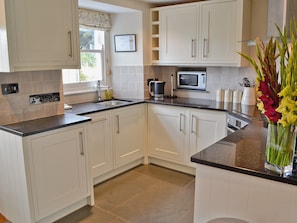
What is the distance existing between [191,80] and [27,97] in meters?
2.19

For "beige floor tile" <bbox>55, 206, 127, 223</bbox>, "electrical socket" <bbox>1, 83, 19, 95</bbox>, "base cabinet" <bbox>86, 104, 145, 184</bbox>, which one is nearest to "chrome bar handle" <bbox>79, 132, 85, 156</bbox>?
"base cabinet" <bbox>86, 104, 145, 184</bbox>

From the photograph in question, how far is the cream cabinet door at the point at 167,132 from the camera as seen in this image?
3475 millimetres

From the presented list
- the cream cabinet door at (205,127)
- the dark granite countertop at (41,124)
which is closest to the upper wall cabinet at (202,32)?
the cream cabinet door at (205,127)

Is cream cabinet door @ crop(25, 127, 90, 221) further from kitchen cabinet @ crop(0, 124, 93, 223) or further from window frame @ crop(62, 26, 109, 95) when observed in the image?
window frame @ crop(62, 26, 109, 95)

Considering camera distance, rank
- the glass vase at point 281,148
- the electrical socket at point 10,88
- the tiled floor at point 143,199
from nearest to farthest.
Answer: the glass vase at point 281,148 < the electrical socket at point 10,88 < the tiled floor at point 143,199

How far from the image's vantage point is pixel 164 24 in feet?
12.2

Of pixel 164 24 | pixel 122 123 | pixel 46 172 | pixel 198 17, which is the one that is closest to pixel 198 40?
pixel 198 17

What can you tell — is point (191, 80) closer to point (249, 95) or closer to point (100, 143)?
point (249, 95)

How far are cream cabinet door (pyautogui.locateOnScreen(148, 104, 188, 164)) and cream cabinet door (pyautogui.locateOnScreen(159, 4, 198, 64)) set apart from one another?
0.69m

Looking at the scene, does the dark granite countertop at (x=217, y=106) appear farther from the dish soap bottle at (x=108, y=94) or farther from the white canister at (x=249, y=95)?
the dish soap bottle at (x=108, y=94)

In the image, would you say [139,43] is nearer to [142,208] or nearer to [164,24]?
[164,24]

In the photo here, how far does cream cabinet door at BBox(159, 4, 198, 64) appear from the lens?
3.49m

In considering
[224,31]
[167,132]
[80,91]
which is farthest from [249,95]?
[80,91]

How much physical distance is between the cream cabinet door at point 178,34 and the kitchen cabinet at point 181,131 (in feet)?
2.29
